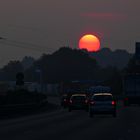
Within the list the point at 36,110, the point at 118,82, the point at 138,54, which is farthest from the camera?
the point at 118,82

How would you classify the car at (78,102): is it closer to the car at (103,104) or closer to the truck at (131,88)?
the truck at (131,88)

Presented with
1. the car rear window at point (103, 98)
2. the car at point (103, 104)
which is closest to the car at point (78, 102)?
the car at point (103, 104)

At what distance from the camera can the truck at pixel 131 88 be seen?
3137 inches

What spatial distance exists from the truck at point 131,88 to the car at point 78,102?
11633 millimetres

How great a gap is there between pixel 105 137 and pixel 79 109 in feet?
139

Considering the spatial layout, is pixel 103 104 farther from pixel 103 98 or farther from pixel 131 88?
pixel 131 88

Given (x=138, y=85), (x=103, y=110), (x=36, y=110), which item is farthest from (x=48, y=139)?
(x=138, y=85)

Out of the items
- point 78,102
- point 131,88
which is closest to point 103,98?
point 78,102

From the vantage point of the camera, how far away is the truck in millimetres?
79688

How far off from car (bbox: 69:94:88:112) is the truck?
11633 millimetres

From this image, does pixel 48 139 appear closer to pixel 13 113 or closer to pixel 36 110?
pixel 13 113

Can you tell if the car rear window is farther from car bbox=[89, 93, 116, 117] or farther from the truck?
the truck

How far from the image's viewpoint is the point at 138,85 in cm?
7988

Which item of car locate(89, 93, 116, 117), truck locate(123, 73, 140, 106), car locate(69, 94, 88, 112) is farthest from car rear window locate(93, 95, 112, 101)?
truck locate(123, 73, 140, 106)
